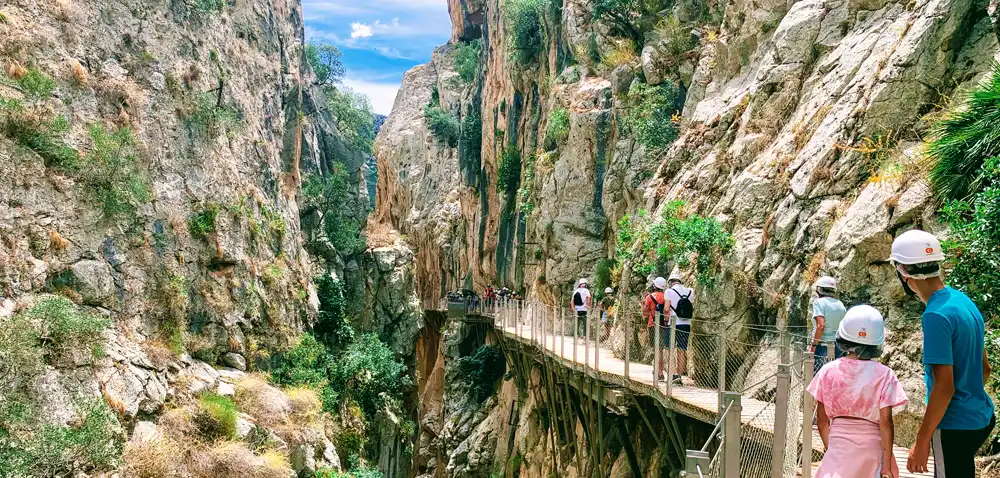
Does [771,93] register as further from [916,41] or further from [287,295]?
[287,295]

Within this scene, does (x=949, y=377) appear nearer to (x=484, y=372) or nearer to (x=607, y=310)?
(x=607, y=310)

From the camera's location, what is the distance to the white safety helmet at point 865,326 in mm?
3480

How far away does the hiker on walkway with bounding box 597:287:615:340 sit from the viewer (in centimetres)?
1549

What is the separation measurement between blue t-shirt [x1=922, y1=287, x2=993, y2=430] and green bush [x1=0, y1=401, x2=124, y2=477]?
989cm

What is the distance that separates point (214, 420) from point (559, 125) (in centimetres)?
1361

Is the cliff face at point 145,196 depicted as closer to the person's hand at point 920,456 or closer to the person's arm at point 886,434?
the person's arm at point 886,434

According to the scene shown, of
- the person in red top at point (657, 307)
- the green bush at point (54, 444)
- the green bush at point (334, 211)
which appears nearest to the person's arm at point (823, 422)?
the person in red top at point (657, 307)

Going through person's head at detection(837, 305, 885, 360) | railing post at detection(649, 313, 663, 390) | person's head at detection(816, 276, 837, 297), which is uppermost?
person's head at detection(837, 305, 885, 360)

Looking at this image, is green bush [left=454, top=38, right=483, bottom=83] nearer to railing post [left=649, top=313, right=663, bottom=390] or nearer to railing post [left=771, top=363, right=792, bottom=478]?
railing post [left=649, top=313, right=663, bottom=390]

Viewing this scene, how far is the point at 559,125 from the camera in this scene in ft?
72.3

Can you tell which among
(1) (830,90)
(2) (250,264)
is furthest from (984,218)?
(2) (250,264)

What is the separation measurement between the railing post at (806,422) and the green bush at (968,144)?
9.48 ft

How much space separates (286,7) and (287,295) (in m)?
14.0

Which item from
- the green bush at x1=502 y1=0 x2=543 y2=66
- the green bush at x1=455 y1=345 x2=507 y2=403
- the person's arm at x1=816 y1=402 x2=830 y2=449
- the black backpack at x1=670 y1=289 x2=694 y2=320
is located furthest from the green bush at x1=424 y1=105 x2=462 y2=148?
the person's arm at x1=816 y1=402 x2=830 y2=449
